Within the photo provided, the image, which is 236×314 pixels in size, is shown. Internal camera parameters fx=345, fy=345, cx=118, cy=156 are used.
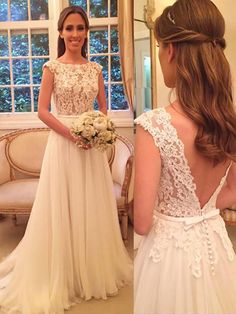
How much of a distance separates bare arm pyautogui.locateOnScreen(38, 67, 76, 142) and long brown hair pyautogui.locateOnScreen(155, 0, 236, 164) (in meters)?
0.52

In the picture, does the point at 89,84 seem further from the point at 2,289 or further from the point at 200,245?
the point at 2,289

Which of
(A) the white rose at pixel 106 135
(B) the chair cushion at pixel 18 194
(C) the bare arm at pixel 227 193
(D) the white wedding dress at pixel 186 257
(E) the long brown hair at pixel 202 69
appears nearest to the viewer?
(E) the long brown hair at pixel 202 69

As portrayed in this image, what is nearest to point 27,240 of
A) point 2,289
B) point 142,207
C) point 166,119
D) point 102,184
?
point 2,289

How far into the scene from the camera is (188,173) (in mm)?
768

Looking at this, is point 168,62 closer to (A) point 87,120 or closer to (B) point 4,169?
(A) point 87,120

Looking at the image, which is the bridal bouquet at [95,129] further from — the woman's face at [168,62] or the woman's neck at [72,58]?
the woman's face at [168,62]

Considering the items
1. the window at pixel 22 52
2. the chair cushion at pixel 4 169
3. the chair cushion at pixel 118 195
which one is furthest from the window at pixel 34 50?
the chair cushion at pixel 118 195

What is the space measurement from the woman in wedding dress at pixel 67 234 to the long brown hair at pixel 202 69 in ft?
1.71

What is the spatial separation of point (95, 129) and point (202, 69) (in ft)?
1.65

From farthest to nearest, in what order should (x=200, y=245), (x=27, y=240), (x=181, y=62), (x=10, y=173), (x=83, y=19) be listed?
(x=27, y=240) < (x=10, y=173) < (x=83, y=19) < (x=200, y=245) < (x=181, y=62)

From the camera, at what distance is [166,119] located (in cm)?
74

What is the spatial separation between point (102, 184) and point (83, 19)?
58cm

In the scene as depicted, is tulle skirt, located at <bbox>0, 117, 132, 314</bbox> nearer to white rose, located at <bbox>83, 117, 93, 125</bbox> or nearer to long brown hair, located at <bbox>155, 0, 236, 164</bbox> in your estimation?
white rose, located at <bbox>83, 117, 93, 125</bbox>

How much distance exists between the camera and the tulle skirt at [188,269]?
0.83 m
